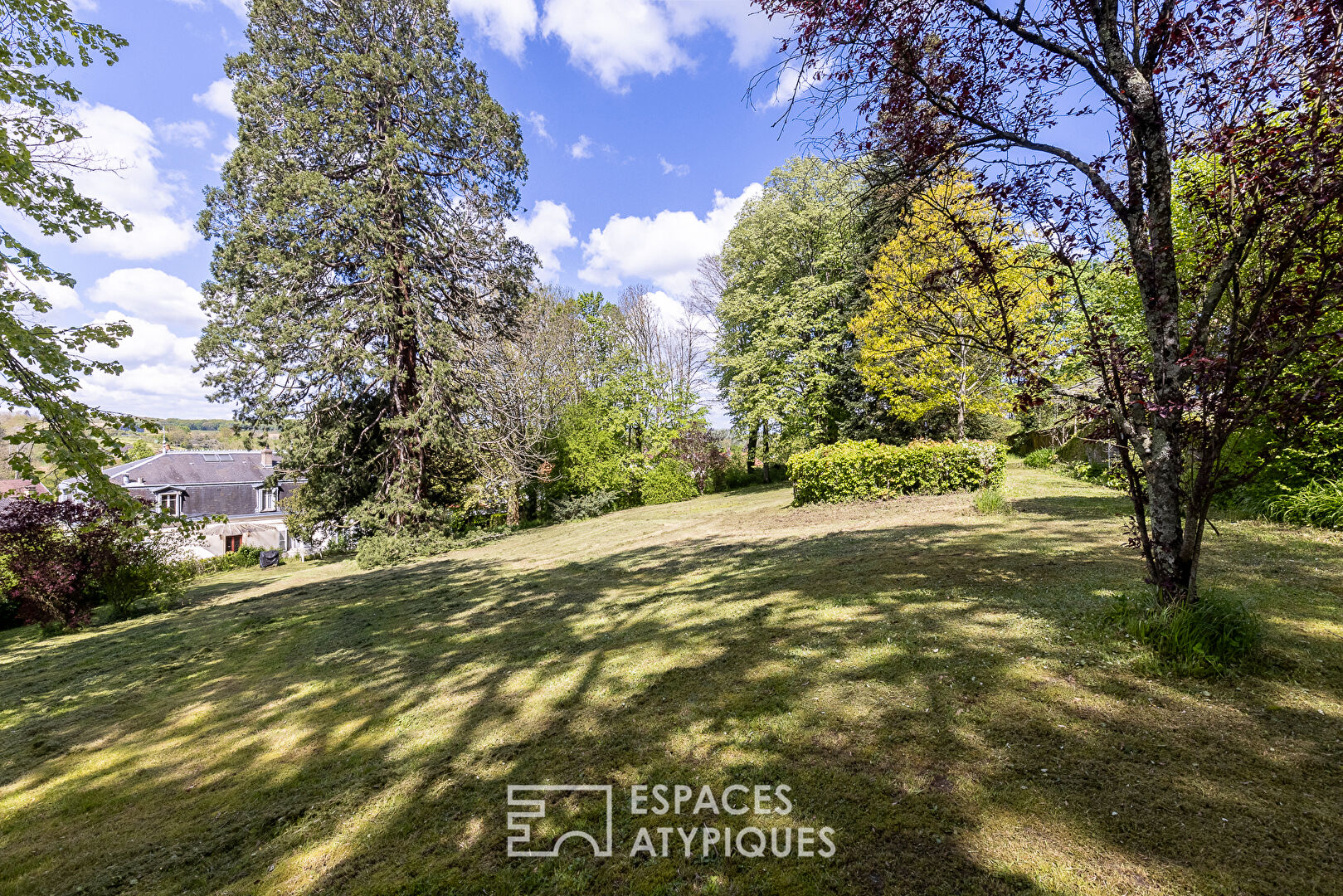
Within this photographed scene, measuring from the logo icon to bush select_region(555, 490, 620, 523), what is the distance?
17.4 m

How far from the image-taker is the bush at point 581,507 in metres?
20.4

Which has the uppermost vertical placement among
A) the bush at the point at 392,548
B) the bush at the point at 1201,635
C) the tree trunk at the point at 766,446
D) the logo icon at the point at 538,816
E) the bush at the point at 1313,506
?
the tree trunk at the point at 766,446

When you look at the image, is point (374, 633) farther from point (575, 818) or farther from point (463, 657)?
point (575, 818)

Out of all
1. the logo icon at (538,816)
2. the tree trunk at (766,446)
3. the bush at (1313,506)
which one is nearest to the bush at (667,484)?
the tree trunk at (766,446)

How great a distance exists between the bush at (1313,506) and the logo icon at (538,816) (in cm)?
863

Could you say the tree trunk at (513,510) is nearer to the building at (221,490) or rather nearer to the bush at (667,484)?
the bush at (667,484)

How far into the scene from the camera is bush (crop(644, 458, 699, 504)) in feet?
72.1

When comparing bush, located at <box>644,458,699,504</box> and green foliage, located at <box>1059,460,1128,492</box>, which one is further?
bush, located at <box>644,458,699,504</box>

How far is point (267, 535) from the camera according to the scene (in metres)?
35.4

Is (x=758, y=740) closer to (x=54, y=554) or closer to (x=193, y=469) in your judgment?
(x=54, y=554)

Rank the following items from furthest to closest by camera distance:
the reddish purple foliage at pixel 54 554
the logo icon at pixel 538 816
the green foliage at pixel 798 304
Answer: the green foliage at pixel 798 304 < the reddish purple foliage at pixel 54 554 < the logo icon at pixel 538 816

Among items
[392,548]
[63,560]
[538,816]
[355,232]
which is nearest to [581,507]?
[392,548]

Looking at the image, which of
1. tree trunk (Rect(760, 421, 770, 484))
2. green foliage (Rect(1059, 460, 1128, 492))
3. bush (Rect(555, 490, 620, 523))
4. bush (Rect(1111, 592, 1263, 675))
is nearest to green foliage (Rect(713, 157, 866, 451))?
tree trunk (Rect(760, 421, 770, 484))

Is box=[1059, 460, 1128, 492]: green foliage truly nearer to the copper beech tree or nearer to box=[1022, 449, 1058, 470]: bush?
box=[1022, 449, 1058, 470]: bush
